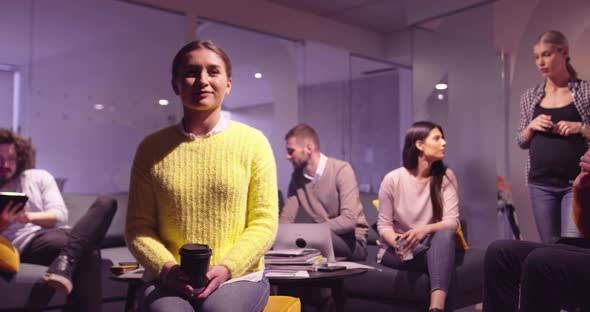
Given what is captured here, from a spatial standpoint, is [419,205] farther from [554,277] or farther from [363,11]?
[363,11]

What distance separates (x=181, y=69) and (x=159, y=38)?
3.58 metres

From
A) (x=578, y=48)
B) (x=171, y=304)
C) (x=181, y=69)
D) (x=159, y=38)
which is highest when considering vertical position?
(x=159, y=38)

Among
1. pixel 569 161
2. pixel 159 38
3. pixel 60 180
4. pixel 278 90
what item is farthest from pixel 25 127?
pixel 569 161

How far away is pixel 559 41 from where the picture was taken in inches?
117

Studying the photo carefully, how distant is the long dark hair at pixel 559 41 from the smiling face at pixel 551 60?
1cm

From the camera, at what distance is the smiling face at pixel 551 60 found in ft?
9.47

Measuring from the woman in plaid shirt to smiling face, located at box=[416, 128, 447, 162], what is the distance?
0.44m

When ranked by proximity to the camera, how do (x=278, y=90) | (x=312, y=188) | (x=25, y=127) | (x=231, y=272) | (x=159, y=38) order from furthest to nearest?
(x=278, y=90)
(x=159, y=38)
(x=25, y=127)
(x=312, y=188)
(x=231, y=272)

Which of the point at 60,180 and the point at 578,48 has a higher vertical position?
the point at 578,48

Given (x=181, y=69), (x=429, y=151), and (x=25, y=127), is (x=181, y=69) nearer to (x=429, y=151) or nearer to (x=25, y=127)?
(x=429, y=151)

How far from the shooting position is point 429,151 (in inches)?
120

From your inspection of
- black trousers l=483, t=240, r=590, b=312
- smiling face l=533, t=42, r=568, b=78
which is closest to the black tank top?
smiling face l=533, t=42, r=568, b=78

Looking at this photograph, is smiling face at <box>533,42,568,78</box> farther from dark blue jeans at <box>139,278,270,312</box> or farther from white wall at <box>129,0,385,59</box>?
white wall at <box>129,0,385,59</box>

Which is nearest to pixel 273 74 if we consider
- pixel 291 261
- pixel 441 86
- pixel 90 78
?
pixel 90 78
